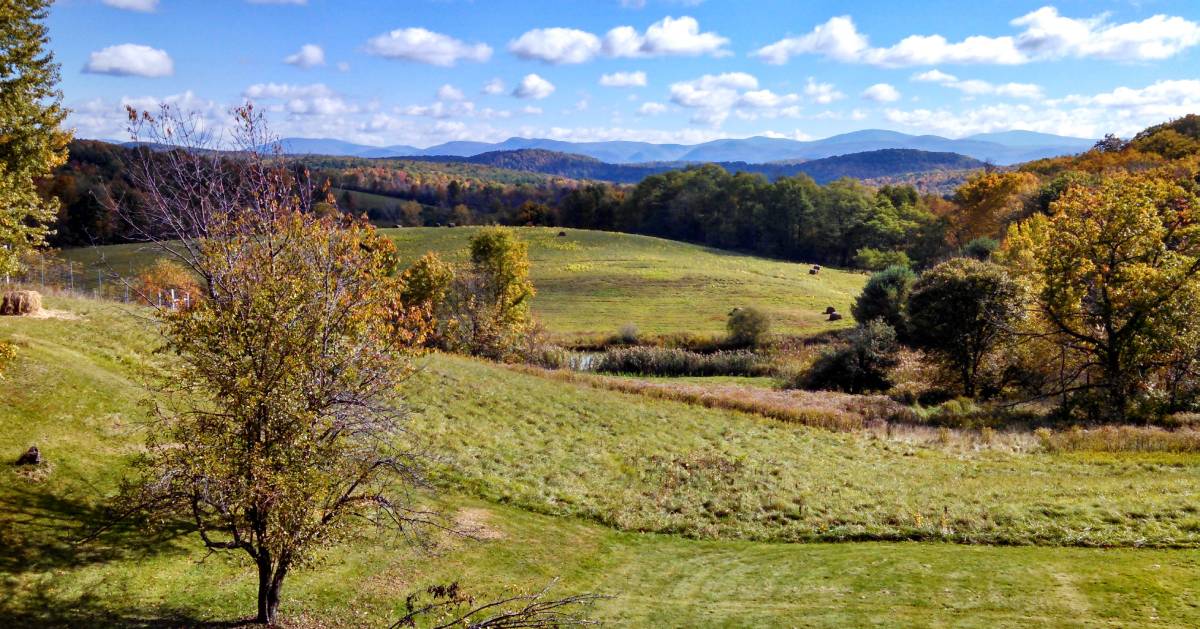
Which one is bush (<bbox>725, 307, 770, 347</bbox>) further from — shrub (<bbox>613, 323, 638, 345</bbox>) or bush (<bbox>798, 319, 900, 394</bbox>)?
bush (<bbox>798, 319, 900, 394</bbox>)

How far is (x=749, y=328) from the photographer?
58.2 metres

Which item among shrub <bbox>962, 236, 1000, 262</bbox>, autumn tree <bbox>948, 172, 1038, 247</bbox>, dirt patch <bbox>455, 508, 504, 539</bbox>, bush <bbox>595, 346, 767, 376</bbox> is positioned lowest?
bush <bbox>595, 346, 767, 376</bbox>

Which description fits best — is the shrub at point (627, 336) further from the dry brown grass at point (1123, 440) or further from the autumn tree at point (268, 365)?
the autumn tree at point (268, 365)

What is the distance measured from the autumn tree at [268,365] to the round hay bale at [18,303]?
18529mm

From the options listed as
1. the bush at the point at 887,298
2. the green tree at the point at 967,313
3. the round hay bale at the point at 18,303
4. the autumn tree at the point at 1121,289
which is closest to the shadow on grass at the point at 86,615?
the round hay bale at the point at 18,303

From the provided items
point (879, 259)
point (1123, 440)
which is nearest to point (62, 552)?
point (1123, 440)

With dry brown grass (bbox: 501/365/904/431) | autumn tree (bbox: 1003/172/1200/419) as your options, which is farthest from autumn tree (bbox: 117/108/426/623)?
autumn tree (bbox: 1003/172/1200/419)

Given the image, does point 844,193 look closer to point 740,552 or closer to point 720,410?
point 720,410

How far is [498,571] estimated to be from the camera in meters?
14.8

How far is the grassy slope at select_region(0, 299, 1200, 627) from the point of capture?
11.5 metres

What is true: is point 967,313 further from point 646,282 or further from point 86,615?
point 646,282

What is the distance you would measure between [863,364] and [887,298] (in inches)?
551

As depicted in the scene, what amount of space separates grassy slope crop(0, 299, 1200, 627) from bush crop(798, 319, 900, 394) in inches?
834

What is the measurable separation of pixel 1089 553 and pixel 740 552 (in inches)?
284
